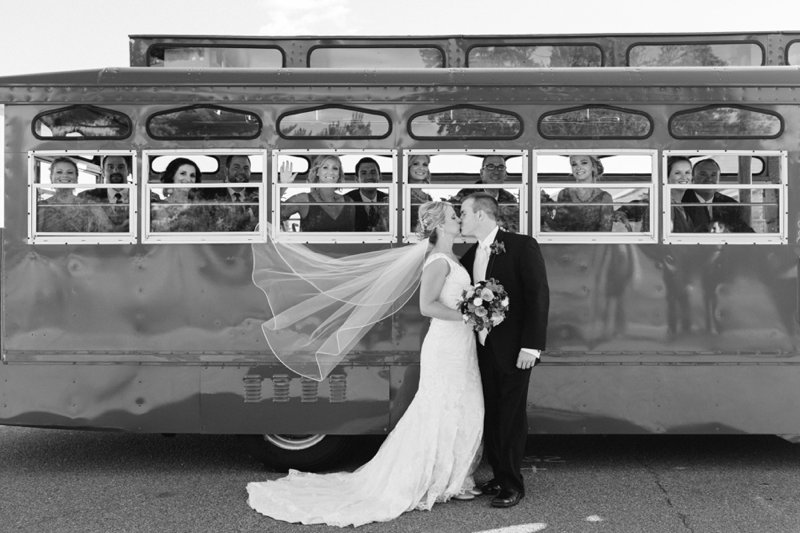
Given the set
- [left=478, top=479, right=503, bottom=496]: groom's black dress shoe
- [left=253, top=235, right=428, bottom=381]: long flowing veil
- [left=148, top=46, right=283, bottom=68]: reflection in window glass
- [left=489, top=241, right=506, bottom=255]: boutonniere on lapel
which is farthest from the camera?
[left=148, top=46, right=283, bottom=68]: reflection in window glass

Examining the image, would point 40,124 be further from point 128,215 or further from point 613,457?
point 613,457

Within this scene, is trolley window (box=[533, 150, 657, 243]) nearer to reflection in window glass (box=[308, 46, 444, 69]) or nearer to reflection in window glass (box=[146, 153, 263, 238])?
reflection in window glass (box=[308, 46, 444, 69])

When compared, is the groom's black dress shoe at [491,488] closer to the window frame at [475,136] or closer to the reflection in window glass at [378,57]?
the window frame at [475,136]

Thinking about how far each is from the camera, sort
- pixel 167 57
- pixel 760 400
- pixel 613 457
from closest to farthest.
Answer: pixel 760 400
pixel 613 457
pixel 167 57

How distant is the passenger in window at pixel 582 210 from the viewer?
4.99 meters

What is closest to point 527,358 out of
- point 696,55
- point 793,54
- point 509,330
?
point 509,330

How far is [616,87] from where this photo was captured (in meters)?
5.02

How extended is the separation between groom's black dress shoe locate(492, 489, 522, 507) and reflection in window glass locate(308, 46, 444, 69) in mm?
3373

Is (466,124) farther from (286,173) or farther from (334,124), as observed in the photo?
(286,173)

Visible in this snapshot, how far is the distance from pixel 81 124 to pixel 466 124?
2.65 metres

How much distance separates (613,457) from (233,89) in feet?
12.7

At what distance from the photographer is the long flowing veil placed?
4965mm

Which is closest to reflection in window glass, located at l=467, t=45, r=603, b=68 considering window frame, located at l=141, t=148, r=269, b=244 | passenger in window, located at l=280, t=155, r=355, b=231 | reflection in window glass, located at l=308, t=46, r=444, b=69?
reflection in window glass, located at l=308, t=46, r=444, b=69

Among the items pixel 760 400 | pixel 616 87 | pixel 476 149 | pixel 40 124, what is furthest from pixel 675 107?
pixel 40 124
